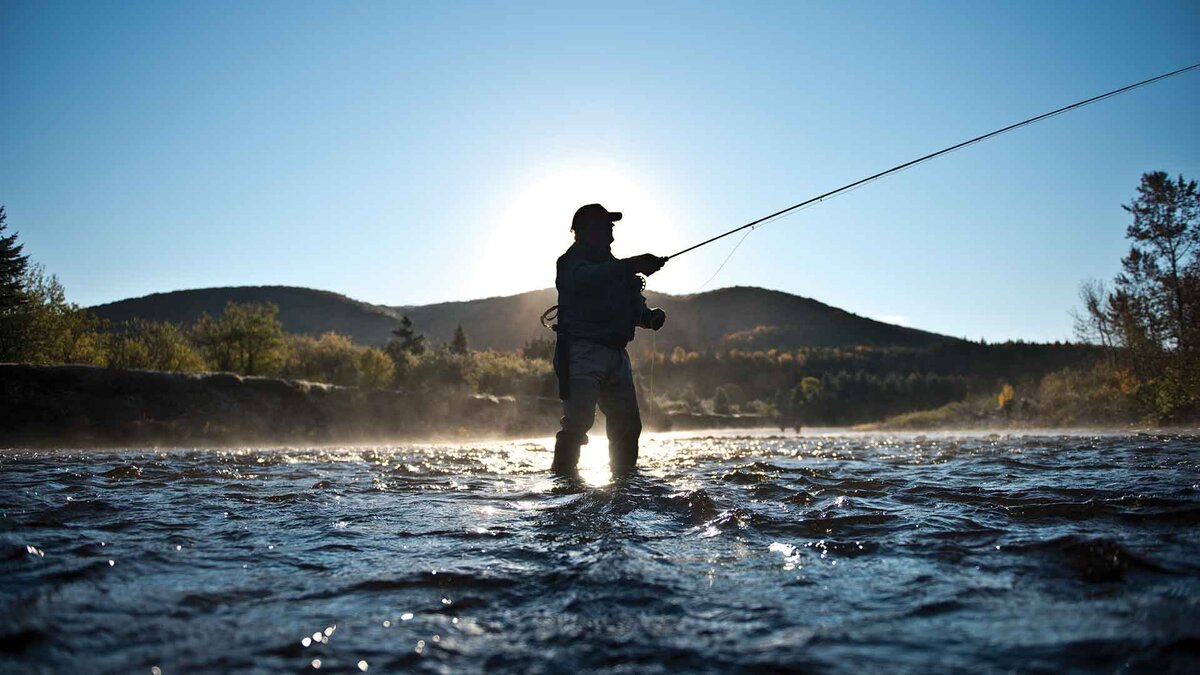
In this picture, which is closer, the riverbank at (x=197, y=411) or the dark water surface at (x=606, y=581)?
the dark water surface at (x=606, y=581)

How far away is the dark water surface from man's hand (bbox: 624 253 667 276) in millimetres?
3055


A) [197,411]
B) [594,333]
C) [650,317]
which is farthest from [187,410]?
[650,317]

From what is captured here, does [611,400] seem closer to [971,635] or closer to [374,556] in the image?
[374,556]

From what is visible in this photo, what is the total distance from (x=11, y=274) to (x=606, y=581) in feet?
130

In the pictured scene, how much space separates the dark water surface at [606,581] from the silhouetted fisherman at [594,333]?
2.12 metres

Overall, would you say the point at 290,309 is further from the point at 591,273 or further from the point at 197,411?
the point at 591,273

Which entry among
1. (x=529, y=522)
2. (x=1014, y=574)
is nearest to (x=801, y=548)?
(x=1014, y=574)

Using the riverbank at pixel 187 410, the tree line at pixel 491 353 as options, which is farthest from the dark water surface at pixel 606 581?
the tree line at pixel 491 353

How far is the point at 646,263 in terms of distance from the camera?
765 centimetres

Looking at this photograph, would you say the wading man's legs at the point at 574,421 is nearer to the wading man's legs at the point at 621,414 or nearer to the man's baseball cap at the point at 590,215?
the wading man's legs at the point at 621,414

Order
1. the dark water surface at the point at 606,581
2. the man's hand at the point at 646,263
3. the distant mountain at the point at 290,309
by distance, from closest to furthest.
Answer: the dark water surface at the point at 606,581 → the man's hand at the point at 646,263 → the distant mountain at the point at 290,309

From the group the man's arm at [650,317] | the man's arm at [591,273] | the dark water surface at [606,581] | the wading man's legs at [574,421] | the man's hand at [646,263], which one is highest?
the man's hand at [646,263]

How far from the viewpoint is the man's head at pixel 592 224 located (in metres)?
7.74

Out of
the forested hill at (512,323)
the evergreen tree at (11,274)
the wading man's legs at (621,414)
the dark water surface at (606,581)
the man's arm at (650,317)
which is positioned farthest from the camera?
the forested hill at (512,323)
